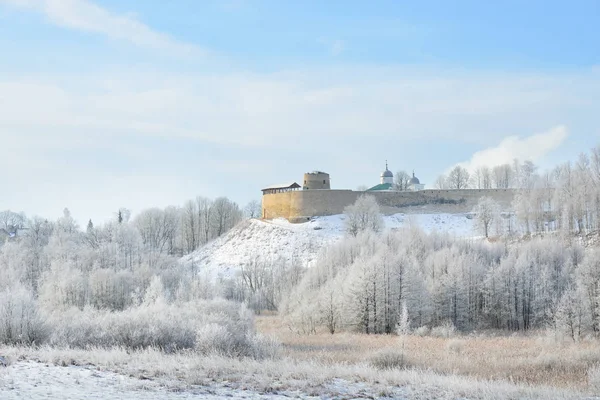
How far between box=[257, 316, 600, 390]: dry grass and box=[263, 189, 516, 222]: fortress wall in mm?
37991

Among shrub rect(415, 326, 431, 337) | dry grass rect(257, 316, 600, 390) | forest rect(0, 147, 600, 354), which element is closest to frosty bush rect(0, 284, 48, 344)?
forest rect(0, 147, 600, 354)

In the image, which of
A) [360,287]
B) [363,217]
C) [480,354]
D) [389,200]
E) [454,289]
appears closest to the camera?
[480,354]

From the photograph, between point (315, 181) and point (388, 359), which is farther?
point (315, 181)

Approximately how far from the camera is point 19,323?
1609cm

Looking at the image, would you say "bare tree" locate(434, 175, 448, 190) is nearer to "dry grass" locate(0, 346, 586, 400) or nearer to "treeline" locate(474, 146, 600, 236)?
"treeline" locate(474, 146, 600, 236)

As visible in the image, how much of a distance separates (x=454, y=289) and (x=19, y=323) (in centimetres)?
2291

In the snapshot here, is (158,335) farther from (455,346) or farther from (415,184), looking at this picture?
(415,184)

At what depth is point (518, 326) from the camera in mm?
32562

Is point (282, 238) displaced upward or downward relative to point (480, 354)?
upward

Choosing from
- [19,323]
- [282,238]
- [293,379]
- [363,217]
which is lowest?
[293,379]

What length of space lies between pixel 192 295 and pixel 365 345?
14016mm

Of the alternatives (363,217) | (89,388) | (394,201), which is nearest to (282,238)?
(363,217)

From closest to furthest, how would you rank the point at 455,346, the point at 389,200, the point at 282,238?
the point at 455,346 < the point at 282,238 < the point at 389,200

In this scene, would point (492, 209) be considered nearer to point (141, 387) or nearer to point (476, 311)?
point (476, 311)
